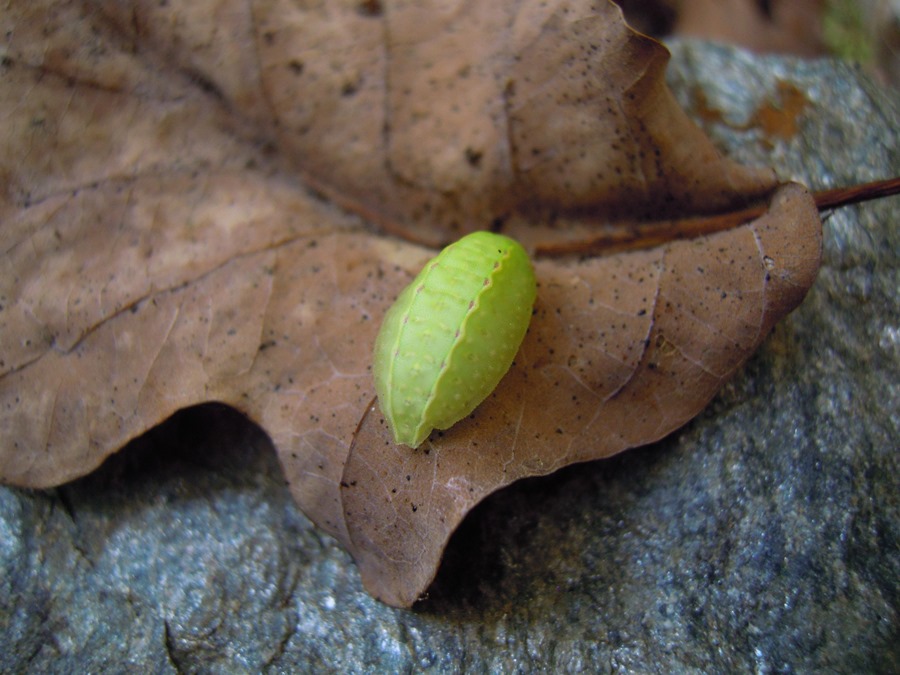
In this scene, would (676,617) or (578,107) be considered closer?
(676,617)

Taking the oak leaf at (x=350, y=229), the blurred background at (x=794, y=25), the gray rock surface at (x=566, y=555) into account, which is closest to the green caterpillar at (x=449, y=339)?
the oak leaf at (x=350, y=229)

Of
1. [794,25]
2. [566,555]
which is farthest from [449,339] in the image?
[794,25]

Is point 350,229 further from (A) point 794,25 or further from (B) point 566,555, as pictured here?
(A) point 794,25

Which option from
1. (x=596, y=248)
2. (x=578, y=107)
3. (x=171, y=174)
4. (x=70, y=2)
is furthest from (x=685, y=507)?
(x=70, y=2)

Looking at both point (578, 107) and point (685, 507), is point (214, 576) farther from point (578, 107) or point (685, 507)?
point (578, 107)

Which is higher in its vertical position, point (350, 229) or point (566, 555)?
point (350, 229)

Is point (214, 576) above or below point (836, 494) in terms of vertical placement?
below

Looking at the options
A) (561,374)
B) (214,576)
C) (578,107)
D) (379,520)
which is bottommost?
(214,576)
